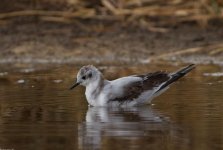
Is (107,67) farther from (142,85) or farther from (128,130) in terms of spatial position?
(128,130)

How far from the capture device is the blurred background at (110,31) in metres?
15.5

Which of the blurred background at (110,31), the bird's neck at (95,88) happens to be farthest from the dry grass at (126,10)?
the bird's neck at (95,88)

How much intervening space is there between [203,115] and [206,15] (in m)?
7.64

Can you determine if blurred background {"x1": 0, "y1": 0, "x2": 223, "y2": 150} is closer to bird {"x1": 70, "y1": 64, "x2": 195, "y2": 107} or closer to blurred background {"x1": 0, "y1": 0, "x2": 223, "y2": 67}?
blurred background {"x1": 0, "y1": 0, "x2": 223, "y2": 67}

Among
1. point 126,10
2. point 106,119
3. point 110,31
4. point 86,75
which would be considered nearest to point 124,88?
point 86,75

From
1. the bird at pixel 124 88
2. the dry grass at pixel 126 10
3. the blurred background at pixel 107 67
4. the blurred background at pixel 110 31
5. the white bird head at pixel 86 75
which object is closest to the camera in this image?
the blurred background at pixel 107 67

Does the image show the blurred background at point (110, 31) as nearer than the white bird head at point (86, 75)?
No

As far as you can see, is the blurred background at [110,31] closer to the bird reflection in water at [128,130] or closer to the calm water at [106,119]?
the calm water at [106,119]

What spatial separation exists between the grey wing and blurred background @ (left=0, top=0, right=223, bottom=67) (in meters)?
4.08

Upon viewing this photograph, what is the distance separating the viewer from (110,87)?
10531 mm

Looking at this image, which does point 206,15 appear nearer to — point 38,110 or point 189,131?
point 38,110

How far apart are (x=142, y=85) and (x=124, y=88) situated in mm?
214

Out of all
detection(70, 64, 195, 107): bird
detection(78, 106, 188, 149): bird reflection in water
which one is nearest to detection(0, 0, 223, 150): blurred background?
detection(78, 106, 188, 149): bird reflection in water

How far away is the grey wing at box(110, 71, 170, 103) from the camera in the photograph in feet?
34.4
